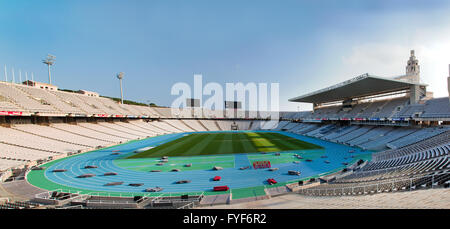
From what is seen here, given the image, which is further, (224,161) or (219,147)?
(219,147)

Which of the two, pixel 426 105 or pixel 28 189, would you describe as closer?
pixel 28 189

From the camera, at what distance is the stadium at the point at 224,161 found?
32.4 ft

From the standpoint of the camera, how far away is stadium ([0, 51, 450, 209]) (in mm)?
9883

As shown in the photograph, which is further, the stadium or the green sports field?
the green sports field

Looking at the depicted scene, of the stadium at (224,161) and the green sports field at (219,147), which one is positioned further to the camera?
the green sports field at (219,147)

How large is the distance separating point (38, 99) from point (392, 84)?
69.8 m

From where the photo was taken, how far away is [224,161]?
72.6ft
